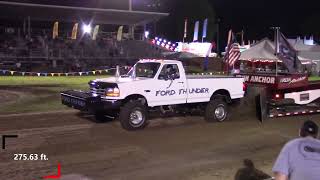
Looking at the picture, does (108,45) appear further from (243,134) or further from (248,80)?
(243,134)

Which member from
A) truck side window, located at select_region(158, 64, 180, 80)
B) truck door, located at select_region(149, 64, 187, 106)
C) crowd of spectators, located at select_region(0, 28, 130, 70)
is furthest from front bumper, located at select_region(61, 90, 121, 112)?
crowd of spectators, located at select_region(0, 28, 130, 70)

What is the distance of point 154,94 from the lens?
42.9ft

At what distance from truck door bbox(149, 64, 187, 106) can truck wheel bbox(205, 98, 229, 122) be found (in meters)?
1.05

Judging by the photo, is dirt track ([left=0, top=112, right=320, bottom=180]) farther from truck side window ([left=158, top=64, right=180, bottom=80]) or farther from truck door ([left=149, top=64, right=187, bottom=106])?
truck side window ([left=158, top=64, right=180, bottom=80])

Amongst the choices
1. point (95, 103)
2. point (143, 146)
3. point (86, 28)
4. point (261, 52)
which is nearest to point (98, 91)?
point (95, 103)

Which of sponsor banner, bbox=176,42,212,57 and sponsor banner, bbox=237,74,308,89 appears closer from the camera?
sponsor banner, bbox=237,74,308,89

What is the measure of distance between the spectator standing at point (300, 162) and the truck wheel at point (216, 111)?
9.98 m

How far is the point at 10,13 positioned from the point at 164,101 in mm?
40934

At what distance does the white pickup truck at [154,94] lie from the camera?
40.9 ft

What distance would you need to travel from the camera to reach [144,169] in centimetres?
877

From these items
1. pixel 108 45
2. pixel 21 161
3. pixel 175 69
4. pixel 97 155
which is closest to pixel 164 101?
pixel 175 69

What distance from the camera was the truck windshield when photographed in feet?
43.9

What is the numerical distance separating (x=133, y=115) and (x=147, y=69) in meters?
1.66

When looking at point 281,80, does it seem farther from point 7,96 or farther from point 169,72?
point 7,96
